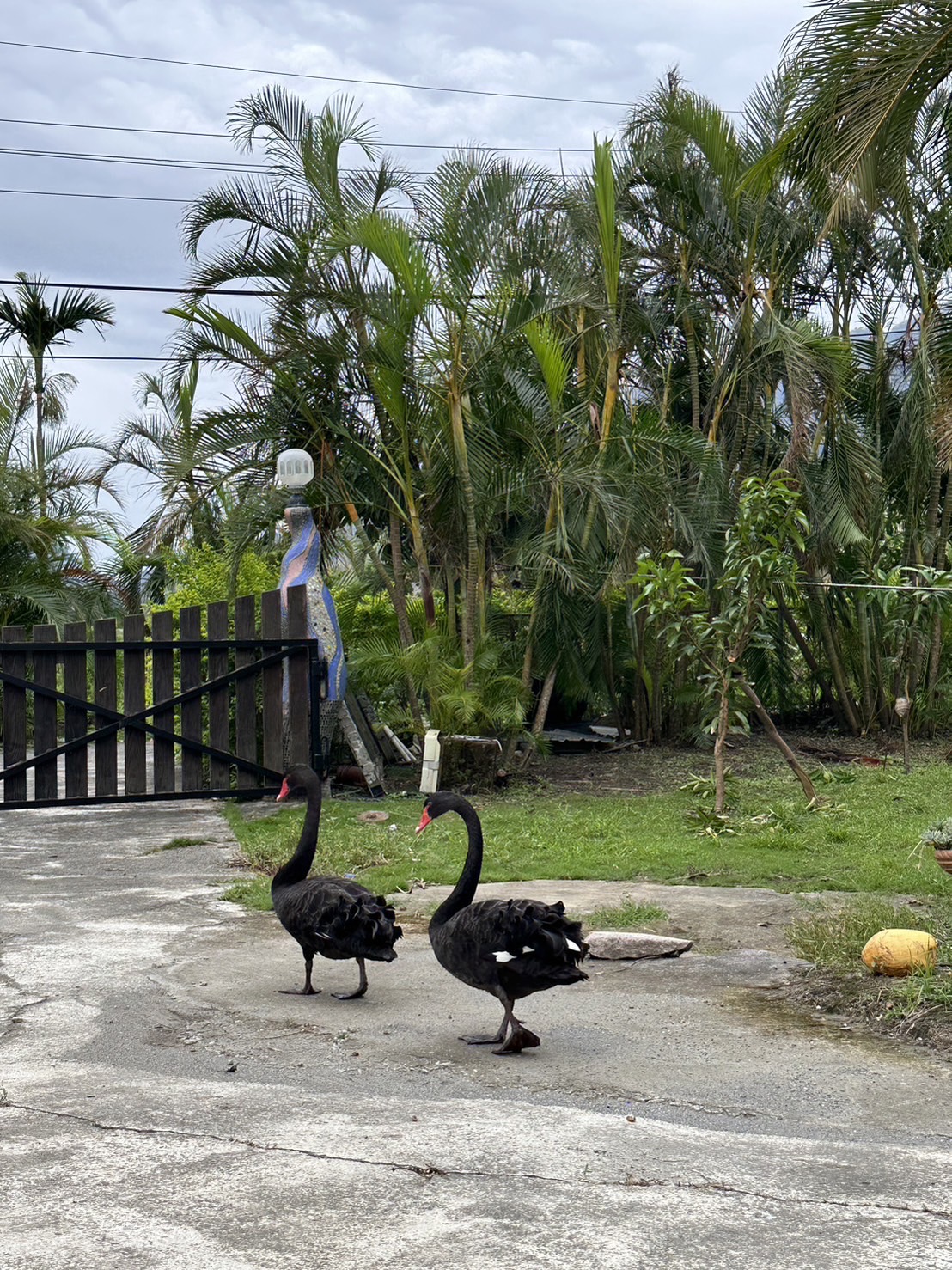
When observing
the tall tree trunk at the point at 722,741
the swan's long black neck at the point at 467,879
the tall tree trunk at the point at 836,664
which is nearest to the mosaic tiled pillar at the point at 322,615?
the tall tree trunk at the point at 722,741

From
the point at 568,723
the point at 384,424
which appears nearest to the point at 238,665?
the point at 384,424

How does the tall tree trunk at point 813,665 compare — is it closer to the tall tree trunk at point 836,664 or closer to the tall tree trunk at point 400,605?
the tall tree trunk at point 836,664

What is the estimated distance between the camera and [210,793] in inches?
436

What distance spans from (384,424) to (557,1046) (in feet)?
28.7

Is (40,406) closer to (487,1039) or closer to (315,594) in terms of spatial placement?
(315,594)

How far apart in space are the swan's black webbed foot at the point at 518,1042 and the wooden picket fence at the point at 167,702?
260 inches

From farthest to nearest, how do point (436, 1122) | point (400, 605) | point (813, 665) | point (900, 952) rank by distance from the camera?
1. point (813, 665)
2. point (400, 605)
3. point (900, 952)
4. point (436, 1122)

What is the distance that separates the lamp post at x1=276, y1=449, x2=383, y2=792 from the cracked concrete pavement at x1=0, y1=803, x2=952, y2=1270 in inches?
217

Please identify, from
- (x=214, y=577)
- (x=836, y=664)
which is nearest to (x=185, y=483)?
(x=214, y=577)

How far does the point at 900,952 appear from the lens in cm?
550

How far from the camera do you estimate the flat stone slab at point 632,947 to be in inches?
241

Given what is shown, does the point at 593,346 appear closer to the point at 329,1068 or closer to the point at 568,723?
the point at 568,723

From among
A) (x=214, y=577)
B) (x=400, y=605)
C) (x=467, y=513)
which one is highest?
(x=467, y=513)

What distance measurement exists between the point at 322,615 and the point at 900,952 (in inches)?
286
